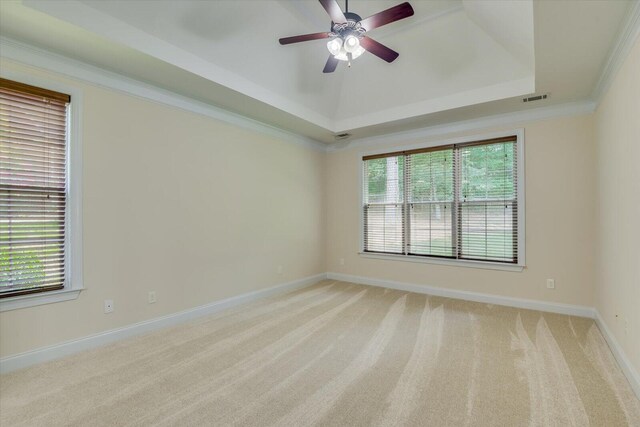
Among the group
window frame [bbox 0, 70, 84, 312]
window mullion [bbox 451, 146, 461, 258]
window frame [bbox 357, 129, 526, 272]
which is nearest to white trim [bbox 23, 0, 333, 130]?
window frame [bbox 0, 70, 84, 312]

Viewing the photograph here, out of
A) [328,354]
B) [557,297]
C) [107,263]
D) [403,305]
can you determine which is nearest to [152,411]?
[328,354]

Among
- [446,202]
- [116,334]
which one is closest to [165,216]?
[116,334]

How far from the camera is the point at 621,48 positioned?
2289 millimetres

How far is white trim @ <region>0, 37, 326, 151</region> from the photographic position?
7.83 ft

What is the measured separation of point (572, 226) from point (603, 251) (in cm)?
57

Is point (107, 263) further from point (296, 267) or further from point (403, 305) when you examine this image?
point (403, 305)

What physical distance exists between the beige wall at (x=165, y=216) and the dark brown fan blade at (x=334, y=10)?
211 centimetres

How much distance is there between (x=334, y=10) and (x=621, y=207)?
281 centimetres

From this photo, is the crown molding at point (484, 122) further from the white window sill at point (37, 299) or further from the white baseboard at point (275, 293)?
the white window sill at point (37, 299)

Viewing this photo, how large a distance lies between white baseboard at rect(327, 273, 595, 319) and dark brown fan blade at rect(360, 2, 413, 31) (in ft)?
11.9

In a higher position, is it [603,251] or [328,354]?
[603,251]

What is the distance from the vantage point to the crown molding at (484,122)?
3.56m

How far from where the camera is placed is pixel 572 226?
11.7ft

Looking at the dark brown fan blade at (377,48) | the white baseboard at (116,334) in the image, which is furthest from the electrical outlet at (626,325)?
the white baseboard at (116,334)
